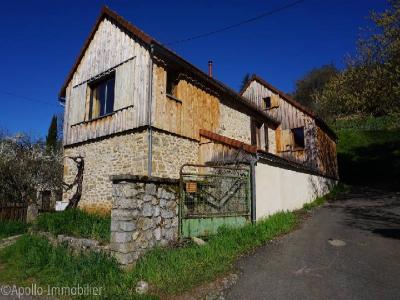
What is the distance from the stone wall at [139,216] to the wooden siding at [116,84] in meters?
4.06

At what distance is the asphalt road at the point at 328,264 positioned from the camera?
17.0ft

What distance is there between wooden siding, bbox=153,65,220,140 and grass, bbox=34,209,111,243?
3.91 metres

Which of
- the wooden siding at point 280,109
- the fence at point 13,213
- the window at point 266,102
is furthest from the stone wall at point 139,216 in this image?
the window at point 266,102

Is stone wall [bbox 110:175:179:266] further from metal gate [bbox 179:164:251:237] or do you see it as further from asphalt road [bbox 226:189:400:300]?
asphalt road [bbox 226:189:400:300]

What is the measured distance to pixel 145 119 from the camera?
10453 mm

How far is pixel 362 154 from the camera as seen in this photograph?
90.5ft

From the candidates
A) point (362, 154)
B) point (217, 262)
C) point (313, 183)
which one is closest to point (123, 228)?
point (217, 262)

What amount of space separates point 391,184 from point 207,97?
1474 centimetres

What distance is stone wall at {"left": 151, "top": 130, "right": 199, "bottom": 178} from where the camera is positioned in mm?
10539

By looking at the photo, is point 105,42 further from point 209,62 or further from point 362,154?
point 362,154

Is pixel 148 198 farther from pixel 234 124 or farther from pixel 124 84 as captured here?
pixel 234 124

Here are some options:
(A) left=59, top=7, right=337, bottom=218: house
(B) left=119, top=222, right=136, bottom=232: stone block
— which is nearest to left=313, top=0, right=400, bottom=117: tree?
(A) left=59, top=7, right=337, bottom=218: house

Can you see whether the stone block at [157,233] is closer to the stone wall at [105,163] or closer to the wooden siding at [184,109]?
the stone wall at [105,163]

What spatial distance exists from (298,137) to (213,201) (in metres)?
13.4
